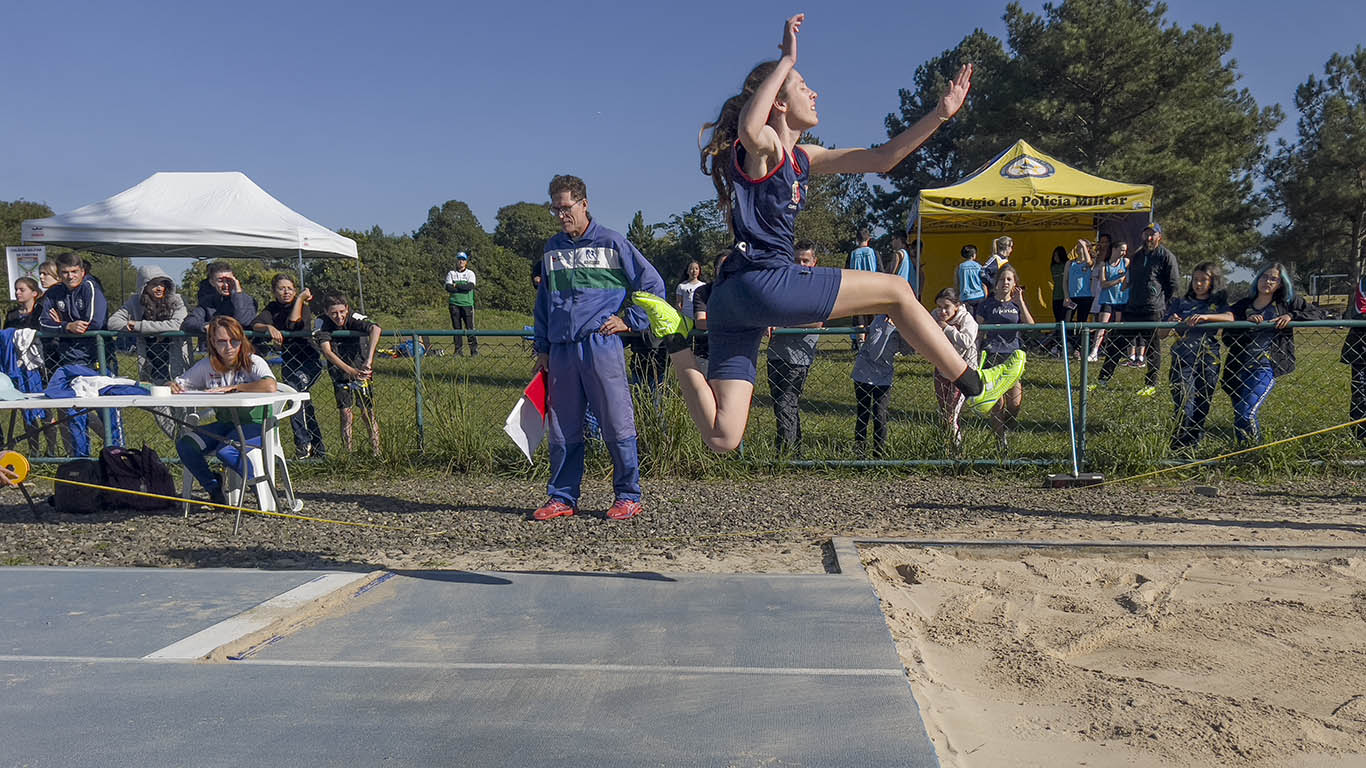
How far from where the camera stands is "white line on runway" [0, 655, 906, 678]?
330 centimetres

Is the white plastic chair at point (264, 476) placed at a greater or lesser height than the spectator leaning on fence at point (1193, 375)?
lesser

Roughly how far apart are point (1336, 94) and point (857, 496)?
159 feet

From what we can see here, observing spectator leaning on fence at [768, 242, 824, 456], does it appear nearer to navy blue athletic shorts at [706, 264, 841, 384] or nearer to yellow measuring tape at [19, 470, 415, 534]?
yellow measuring tape at [19, 470, 415, 534]

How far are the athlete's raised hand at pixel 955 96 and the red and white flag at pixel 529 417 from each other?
320 cm

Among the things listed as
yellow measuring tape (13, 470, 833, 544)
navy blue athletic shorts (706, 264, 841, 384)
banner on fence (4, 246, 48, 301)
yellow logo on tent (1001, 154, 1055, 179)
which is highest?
yellow logo on tent (1001, 154, 1055, 179)

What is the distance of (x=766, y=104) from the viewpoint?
339 centimetres

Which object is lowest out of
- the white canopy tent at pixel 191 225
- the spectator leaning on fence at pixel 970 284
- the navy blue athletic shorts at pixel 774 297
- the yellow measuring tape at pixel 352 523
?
the yellow measuring tape at pixel 352 523

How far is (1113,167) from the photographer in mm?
27734

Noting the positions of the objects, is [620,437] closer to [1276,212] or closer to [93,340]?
[93,340]

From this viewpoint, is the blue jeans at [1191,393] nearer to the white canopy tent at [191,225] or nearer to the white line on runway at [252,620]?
the white line on runway at [252,620]

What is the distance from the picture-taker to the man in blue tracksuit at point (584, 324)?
586 cm

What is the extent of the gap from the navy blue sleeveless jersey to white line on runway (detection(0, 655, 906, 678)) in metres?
1.55

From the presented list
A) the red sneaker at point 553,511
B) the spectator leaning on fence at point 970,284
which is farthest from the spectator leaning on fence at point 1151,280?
the red sneaker at point 553,511

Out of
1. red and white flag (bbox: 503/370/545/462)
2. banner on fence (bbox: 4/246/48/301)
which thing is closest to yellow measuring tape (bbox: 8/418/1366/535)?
red and white flag (bbox: 503/370/545/462)
